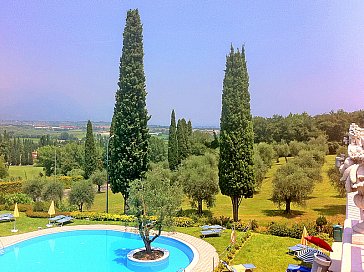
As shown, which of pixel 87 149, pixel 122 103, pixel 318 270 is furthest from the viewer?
pixel 87 149

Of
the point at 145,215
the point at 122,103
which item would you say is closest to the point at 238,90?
the point at 122,103

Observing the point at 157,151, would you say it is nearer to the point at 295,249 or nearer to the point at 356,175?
the point at 295,249

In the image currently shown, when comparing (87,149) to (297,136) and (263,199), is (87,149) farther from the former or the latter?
(297,136)

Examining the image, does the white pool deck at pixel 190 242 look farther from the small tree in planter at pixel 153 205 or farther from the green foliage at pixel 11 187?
the green foliage at pixel 11 187

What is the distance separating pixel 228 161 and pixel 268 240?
6.02 metres

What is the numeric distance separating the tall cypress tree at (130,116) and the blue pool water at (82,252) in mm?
4372

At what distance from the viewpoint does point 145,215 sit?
57.1 feet

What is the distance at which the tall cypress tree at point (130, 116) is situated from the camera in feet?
85.9

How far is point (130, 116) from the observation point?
26.4 meters

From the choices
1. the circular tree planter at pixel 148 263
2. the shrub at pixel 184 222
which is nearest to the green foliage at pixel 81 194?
the shrub at pixel 184 222

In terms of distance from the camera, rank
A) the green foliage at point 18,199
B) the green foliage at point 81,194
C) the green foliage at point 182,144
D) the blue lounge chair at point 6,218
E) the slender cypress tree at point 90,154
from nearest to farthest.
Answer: the blue lounge chair at point 6,218
the green foliage at point 81,194
the green foliage at point 18,199
the slender cypress tree at point 90,154
the green foliage at point 182,144

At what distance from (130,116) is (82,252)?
10376 mm

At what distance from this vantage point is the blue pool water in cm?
1770

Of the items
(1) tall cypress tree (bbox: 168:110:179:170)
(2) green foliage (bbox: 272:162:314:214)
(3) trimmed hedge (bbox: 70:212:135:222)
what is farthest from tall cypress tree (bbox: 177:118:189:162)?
(3) trimmed hedge (bbox: 70:212:135:222)
